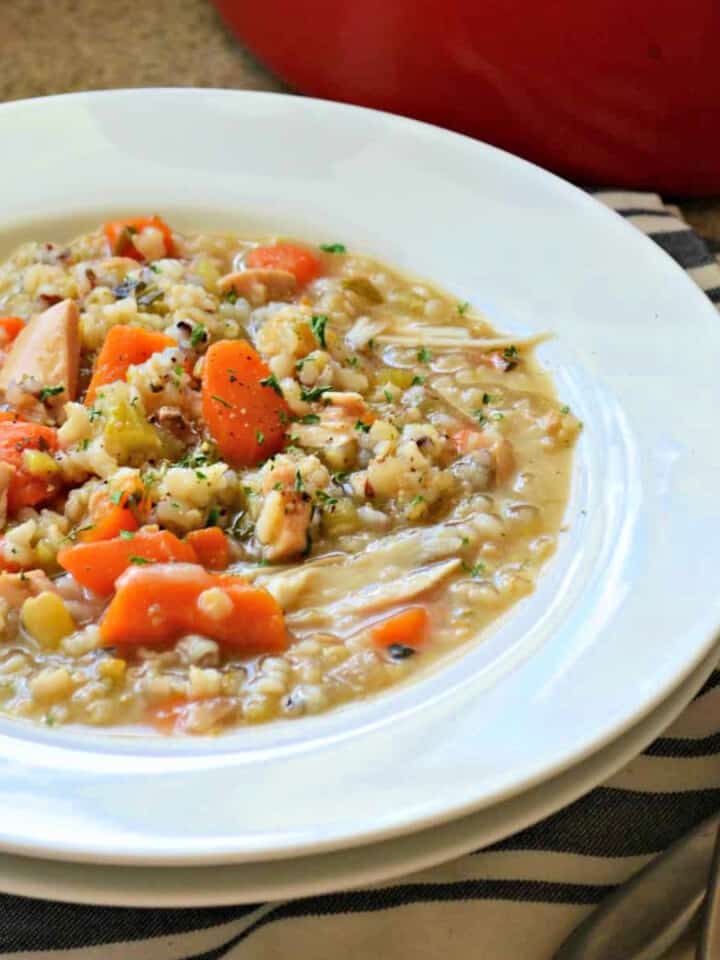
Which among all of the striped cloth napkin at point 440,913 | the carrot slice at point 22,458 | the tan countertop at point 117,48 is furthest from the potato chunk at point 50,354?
the tan countertop at point 117,48

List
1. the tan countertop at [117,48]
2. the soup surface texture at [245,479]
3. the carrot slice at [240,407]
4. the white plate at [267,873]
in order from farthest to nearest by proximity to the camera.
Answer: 1. the tan countertop at [117,48]
2. the carrot slice at [240,407]
3. the soup surface texture at [245,479]
4. the white plate at [267,873]

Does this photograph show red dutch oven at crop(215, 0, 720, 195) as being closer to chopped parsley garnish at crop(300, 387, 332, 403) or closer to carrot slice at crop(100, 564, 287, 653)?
chopped parsley garnish at crop(300, 387, 332, 403)

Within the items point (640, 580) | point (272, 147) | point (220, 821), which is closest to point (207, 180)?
point (272, 147)

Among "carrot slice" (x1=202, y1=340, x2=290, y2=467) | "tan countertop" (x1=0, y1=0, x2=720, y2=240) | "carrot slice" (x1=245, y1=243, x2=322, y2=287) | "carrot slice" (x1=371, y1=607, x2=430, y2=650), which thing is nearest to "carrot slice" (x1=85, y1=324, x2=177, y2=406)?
"carrot slice" (x1=202, y1=340, x2=290, y2=467)

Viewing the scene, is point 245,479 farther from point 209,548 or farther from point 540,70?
point 540,70

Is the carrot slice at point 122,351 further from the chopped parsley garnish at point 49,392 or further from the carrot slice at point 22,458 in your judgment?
the carrot slice at point 22,458

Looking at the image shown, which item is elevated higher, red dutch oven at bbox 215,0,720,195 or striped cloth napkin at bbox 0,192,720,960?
red dutch oven at bbox 215,0,720,195
